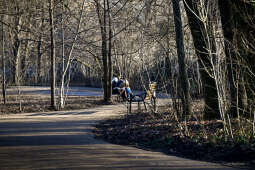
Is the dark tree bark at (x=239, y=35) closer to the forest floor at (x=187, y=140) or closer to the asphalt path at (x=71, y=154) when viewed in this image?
the forest floor at (x=187, y=140)

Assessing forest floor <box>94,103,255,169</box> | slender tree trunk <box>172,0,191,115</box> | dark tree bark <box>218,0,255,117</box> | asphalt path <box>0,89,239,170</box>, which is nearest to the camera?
asphalt path <box>0,89,239,170</box>

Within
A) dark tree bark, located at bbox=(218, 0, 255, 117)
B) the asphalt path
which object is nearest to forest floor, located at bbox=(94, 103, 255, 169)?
the asphalt path

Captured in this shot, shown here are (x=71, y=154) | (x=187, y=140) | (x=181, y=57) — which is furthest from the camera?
(x=181, y=57)

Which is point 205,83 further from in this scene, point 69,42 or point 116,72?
point 116,72

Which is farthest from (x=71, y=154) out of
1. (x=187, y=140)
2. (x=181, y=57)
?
(x=181, y=57)

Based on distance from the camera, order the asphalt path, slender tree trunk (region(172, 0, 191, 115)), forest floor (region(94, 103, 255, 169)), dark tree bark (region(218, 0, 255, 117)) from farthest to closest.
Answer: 1. slender tree trunk (region(172, 0, 191, 115))
2. dark tree bark (region(218, 0, 255, 117))
3. forest floor (region(94, 103, 255, 169))
4. the asphalt path

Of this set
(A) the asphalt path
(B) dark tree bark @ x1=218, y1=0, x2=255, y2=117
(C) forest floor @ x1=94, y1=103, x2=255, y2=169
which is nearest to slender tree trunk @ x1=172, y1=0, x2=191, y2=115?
(C) forest floor @ x1=94, y1=103, x2=255, y2=169

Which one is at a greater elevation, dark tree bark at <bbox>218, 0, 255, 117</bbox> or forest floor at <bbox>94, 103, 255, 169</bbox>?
dark tree bark at <bbox>218, 0, 255, 117</bbox>

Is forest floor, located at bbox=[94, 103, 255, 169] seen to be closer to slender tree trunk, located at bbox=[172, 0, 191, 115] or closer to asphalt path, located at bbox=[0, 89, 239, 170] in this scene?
asphalt path, located at bbox=[0, 89, 239, 170]

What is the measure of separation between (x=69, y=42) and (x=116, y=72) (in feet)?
26.8

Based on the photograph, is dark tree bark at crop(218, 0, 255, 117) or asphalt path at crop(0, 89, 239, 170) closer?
asphalt path at crop(0, 89, 239, 170)

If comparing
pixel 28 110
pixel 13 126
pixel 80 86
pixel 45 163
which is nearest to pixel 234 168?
pixel 45 163

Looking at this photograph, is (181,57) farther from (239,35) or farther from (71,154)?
(71,154)

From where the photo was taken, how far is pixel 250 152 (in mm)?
7281
